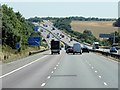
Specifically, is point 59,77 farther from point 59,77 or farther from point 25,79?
point 25,79

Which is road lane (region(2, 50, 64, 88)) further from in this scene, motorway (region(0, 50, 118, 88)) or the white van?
the white van

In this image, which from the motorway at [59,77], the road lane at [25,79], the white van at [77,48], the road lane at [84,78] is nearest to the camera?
the road lane at [25,79]

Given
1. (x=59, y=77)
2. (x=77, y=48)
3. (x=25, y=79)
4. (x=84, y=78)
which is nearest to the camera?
(x=25, y=79)

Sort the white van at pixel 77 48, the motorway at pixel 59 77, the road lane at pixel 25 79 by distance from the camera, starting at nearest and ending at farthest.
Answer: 1. the road lane at pixel 25 79
2. the motorway at pixel 59 77
3. the white van at pixel 77 48

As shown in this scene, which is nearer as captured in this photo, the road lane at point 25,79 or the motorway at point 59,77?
the road lane at point 25,79

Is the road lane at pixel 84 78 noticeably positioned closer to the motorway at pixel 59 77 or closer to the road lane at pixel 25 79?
the motorway at pixel 59 77

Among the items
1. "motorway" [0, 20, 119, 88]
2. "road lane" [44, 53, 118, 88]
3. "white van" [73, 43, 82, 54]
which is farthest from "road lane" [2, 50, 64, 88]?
"white van" [73, 43, 82, 54]

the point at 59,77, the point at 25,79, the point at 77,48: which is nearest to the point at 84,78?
the point at 59,77

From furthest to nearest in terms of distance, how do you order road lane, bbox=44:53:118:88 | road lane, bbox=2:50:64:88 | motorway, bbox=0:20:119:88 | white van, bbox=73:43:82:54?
white van, bbox=73:43:82:54 < motorway, bbox=0:20:119:88 < road lane, bbox=44:53:118:88 < road lane, bbox=2:50:64:88

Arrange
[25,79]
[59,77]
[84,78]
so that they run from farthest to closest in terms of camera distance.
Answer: [59,77] < [84,78] < [25,79]

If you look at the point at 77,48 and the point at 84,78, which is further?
the point at 77,48

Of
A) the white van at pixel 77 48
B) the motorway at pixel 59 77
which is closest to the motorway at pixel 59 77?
the motorway at pixel 59 77

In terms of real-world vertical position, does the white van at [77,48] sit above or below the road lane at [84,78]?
below

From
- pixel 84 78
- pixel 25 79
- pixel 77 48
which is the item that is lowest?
pixel 77 48
